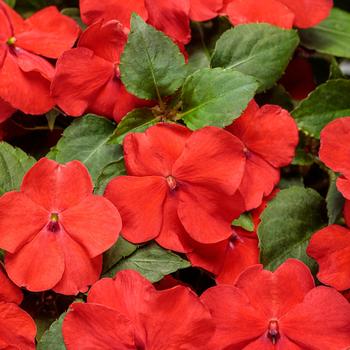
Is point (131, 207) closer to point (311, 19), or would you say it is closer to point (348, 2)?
point (311, 19)

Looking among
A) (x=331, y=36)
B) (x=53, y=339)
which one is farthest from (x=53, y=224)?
(x=331, y=36)

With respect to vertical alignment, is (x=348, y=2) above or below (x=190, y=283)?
above

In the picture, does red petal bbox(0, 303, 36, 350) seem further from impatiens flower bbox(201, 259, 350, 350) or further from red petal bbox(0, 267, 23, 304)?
impatiens flower bbox(201, 259, 350, 350)

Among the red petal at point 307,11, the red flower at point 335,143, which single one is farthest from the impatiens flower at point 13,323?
the red petal at point 307,11

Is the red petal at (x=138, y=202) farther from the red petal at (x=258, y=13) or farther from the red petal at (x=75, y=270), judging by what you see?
the red petal at (x=258, y=13)

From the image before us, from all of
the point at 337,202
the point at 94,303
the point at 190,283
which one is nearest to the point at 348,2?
the point at 337,202

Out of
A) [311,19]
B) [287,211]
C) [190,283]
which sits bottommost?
[190,283]
